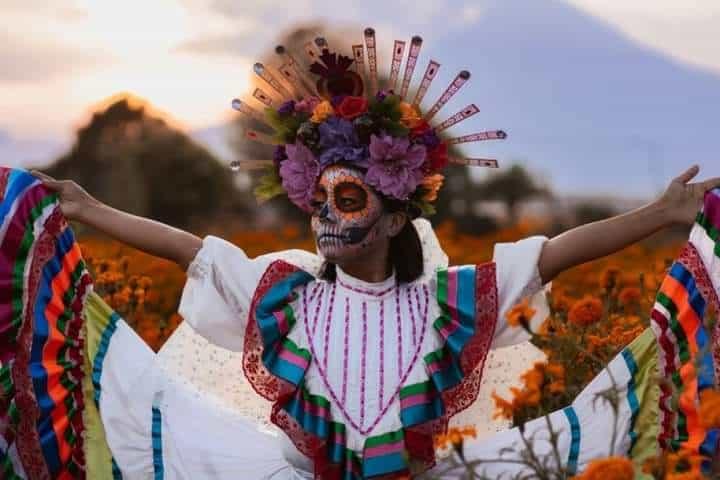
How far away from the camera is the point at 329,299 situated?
150 inches

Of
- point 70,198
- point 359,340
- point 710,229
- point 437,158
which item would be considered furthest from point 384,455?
point 70,198

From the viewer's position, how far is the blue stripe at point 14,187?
3.84 m

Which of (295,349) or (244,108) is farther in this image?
(244,108)

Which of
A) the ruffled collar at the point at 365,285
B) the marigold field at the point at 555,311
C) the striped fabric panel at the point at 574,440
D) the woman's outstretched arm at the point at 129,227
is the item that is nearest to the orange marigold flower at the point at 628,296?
the marigold field at the point at 555,311

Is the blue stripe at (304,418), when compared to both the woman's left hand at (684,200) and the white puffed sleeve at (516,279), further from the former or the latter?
the woman's left hand at (684,200)

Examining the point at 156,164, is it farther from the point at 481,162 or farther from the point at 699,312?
the point at 699,312

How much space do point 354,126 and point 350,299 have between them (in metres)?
0.45

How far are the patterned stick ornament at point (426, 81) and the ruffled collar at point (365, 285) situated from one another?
18.7 inches

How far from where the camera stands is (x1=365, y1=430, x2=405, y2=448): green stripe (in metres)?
3.65

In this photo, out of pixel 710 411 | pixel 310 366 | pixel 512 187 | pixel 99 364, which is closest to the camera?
pixel 710 411

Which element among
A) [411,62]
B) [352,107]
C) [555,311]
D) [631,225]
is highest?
[411,62]

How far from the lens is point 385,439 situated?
3.66m

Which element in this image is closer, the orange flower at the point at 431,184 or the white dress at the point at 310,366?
the white dress at the point at 310,366

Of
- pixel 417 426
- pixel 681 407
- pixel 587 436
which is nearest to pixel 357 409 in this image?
pixel 417 426
